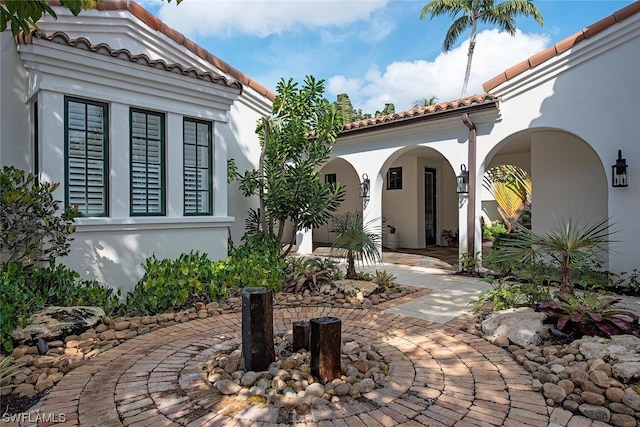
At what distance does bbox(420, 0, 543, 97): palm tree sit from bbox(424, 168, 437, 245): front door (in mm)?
13465

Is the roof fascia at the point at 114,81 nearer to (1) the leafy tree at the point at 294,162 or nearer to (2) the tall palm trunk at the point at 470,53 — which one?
(1) the leafy tree at the point at 294,162

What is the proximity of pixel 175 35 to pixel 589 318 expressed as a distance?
8.82 m

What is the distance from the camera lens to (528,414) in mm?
2785

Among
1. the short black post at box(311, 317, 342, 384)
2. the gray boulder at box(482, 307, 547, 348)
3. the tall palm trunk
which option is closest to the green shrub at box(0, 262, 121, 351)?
the short black post at box(311, 317, 342, 384)

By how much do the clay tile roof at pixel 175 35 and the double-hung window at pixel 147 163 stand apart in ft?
6.81

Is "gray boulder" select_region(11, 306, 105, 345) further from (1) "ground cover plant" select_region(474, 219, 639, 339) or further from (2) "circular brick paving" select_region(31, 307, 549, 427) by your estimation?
(1) "ground cover plant" select_region(474, 219, 639, 339)

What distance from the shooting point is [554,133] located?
29.5 ft

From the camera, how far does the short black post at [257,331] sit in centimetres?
341

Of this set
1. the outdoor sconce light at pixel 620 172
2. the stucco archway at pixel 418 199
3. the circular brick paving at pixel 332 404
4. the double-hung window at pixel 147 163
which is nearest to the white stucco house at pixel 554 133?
the outdoor sconce light at pixel 620 172

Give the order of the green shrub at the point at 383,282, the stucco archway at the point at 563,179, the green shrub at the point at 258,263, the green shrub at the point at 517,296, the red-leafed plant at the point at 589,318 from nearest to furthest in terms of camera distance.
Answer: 1. the red-leafed plant at the point at 589,318
2. the green shrub at the point at 517,296
3. the green shrub at the point at 258,263
4. the green shrub at the point at 383,282
5. the stucco archway at the point at 563,179

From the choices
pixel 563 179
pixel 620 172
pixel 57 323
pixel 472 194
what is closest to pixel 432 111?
pixel 472 194

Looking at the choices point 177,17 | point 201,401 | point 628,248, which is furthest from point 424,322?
point 177,17

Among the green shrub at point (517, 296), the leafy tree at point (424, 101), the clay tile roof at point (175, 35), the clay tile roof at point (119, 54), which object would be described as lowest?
the green shrub at point (517, 296)

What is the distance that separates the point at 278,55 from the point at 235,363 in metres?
10.4
